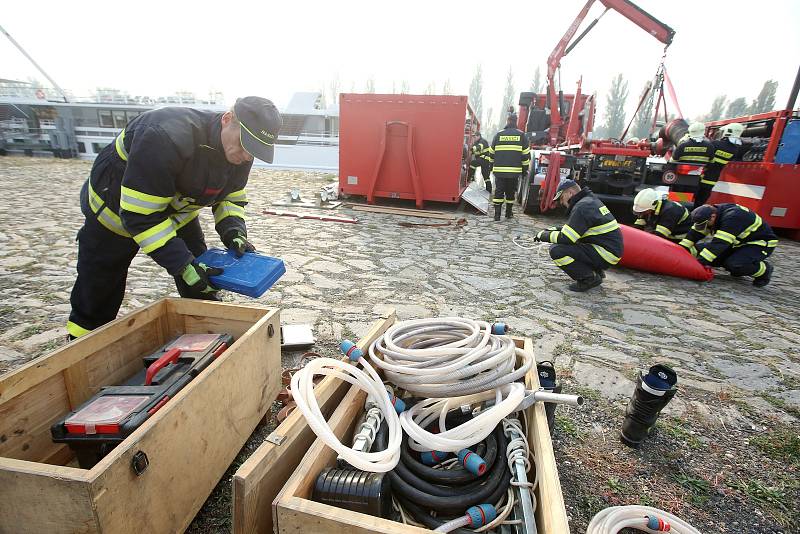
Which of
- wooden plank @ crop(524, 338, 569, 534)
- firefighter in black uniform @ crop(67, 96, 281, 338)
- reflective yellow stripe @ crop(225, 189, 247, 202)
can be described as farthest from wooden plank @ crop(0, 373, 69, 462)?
wooden plank @ crop(524, 338, 569, 534)

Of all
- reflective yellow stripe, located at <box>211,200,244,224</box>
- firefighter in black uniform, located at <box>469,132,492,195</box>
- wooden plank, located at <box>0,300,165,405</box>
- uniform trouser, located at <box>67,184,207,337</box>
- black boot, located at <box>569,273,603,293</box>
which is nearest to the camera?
wooden plank, located at <box>0,300,165,405</box>

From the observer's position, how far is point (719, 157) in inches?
297

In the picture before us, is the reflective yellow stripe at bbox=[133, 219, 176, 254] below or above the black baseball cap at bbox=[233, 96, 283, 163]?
below

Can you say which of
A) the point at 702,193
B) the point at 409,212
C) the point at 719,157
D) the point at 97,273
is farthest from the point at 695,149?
the point at 97,273

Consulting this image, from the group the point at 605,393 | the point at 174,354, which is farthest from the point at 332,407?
the point at 605,393

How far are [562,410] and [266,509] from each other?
2.02 meters

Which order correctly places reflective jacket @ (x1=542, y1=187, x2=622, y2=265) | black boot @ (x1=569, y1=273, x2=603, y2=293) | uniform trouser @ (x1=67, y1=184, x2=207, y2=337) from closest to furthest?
uniform trouser @ (x1=67, y1=184, x2=207, y2=337) → reflective jacket @ (x1=542, y1=187, x2=622, y2=265) → black boot @ (x1=569, y1=273, x2=603, y2=293)

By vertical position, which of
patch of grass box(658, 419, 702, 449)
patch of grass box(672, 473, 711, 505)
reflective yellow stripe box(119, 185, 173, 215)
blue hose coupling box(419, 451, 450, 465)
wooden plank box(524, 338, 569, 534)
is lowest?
patch of grass box(672, 473, 711, 505)

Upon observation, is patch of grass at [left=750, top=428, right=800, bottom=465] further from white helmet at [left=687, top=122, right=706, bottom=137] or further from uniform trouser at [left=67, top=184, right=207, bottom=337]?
white helmet at [left=687, top=122, right=706, bottom=137]

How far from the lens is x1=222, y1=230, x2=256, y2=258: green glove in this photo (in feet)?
8.29

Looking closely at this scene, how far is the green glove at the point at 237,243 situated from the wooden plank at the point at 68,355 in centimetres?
53

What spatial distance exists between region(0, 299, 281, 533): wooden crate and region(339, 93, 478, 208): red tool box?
7126 millimetres

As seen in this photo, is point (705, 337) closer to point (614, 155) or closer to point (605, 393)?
point (605, 393)

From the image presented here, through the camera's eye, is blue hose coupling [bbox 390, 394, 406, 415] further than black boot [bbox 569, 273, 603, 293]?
No
